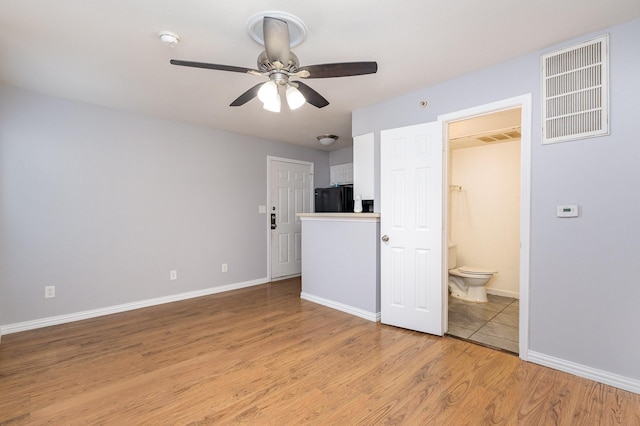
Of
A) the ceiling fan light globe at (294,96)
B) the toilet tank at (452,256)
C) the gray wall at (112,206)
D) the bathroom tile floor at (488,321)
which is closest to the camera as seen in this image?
the ceiling fan light globe at (294,96)

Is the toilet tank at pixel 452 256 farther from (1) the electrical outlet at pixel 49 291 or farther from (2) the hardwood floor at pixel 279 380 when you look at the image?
(1) the electrical outlet at pixel 49 291

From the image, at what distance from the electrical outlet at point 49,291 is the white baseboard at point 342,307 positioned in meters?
2.69

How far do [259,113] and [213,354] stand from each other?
2667 mm

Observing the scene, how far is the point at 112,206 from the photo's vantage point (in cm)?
354

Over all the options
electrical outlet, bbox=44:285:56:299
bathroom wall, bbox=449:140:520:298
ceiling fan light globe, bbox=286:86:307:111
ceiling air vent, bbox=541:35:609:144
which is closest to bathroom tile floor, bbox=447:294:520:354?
bathroom wall, bbox=449:140:520:298

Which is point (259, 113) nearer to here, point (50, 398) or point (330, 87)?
point (330, 87)

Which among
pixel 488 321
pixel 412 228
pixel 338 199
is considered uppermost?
pixel 338 199

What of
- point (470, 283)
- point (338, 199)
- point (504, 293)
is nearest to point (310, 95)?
point (338, 199)

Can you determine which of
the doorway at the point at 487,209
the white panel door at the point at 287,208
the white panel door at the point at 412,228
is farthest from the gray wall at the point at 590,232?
the white panel door at the point at 287,208

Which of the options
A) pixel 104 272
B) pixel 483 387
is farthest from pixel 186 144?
pixel 483 387

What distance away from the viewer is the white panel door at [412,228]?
9.21ft

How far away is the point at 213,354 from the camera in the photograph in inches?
98.5

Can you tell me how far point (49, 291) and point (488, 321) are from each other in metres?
4.56

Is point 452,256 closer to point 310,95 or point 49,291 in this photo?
point 310,95
